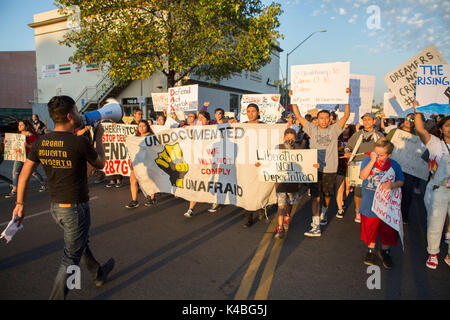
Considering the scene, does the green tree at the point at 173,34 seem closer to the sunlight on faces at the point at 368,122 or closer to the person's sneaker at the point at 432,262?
the sunlight on faces at the point at 368,122

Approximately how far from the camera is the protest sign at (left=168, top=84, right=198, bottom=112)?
8922 mm

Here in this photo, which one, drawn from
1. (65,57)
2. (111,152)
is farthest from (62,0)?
(65,57)

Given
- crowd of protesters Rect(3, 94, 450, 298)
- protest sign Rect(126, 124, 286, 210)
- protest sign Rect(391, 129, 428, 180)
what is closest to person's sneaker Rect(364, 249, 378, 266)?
crowd of protesters Rect(3, 94, 450, 298)

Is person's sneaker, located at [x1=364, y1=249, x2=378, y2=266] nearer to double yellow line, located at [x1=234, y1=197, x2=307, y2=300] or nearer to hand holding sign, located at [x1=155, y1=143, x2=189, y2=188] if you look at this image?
Answer: double yellow line, located at [x1=234, y1=197, x2=307, y2=300]

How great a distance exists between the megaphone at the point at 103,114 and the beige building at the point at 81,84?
19.9 meters

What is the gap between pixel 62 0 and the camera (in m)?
14.4

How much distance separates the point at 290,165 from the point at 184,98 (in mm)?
5755

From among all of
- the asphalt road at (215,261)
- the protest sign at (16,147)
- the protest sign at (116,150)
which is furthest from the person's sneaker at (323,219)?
the protest sign at (16,147)

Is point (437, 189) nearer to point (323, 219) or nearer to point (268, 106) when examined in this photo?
point (323, 219)

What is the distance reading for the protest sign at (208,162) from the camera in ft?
15.8

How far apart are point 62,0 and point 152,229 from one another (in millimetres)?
15199

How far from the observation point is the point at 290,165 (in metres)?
4.31
